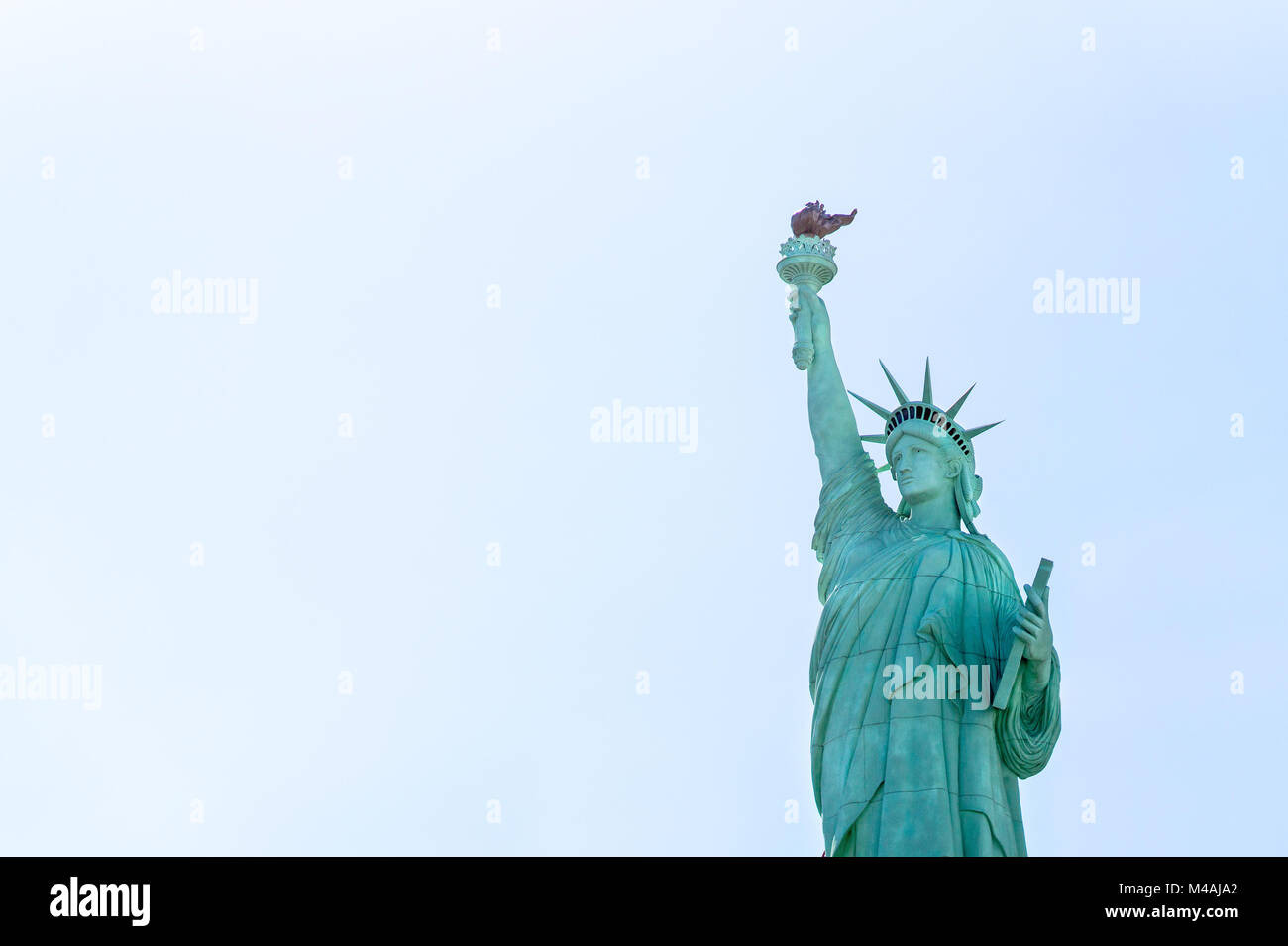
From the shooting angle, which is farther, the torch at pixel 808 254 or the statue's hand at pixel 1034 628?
the torch at pixel 808 254

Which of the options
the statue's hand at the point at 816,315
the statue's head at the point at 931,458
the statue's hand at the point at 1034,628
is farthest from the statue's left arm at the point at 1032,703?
the statue's hand at the point at 816,315

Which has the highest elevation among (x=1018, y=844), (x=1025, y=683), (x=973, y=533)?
(x=973, y=533)

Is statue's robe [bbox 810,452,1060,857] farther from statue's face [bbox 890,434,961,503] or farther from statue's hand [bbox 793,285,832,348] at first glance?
statue's hand [bbox 793,285,832,348]

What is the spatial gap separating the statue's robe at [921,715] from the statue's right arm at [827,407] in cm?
160

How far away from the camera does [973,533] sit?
1069 inches

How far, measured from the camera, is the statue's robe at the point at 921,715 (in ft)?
81.1

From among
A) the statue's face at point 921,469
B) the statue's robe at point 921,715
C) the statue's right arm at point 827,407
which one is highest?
the statue's right arm at point 827,407

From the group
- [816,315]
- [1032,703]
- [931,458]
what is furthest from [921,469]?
[1032,703]

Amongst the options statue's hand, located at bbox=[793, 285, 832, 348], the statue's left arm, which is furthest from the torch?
the statue's left arm

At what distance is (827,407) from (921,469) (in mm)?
1660

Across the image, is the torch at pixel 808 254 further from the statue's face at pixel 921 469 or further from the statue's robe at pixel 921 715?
the statue's robe at pixel 921 715
